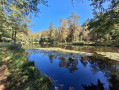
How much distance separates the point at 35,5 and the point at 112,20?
394 cm

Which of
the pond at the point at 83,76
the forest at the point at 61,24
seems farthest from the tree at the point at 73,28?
the pond at the point at 83,76

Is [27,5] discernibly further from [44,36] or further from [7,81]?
[44,36]

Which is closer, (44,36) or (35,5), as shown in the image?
(35,5)

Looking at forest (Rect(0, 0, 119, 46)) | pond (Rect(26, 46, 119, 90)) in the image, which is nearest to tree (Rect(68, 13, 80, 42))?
forest (Rect(0, 0, 119, 46))

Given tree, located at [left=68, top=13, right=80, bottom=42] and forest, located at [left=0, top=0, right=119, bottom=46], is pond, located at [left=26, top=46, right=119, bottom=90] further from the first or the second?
tree, located at [left=68, top=13, right=80, bottom=42]

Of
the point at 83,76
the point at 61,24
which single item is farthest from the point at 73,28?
the point at 83,76

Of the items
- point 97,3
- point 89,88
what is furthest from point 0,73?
point 97,3

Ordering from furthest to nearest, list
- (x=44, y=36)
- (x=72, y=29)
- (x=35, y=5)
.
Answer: (x=44, y=36) → (x=72, y=29) → (x=35, y=5)

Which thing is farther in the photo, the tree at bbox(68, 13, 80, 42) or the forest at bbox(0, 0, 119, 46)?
the tree at bbox(68, 13, 80, 42)

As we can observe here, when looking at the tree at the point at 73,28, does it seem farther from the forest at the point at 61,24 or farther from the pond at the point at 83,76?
the pond at the point at 83,76

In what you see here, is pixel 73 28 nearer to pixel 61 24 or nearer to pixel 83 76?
pixel 61 24

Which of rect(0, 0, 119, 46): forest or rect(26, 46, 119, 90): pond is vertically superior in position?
rect(0, 0, 119, 46): forest

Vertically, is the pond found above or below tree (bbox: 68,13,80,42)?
below

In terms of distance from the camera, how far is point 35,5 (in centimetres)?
280
